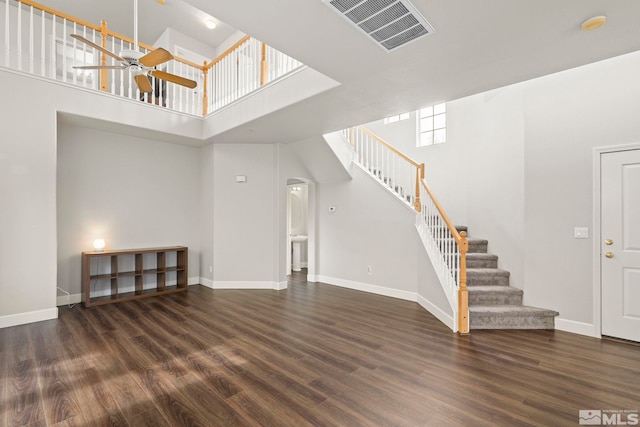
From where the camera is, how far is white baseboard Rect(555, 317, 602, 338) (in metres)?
3.56

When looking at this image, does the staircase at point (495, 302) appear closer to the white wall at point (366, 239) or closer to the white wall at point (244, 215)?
Answer: the white wall at point (366, 239)

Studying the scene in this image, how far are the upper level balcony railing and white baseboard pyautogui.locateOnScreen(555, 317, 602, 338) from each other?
4702mm

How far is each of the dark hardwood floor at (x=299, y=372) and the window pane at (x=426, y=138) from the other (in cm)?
381

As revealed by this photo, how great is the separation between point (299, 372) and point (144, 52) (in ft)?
17.5

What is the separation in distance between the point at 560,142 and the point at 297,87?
343 centimetres

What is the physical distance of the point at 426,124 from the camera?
6414mm

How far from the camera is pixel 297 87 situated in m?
3.71

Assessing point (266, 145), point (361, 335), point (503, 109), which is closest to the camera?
point (361, 335)

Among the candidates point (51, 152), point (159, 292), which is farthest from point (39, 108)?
point (159, 292)

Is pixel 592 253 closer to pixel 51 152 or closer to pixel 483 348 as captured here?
pixel 483 348

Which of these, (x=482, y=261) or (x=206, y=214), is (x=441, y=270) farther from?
(x=206, y=214)

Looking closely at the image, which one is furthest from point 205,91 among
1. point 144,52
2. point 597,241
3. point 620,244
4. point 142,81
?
point 620,244

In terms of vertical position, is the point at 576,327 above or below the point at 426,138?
below

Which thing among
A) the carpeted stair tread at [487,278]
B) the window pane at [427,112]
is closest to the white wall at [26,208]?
the carpeted stair tread at [487,278]
